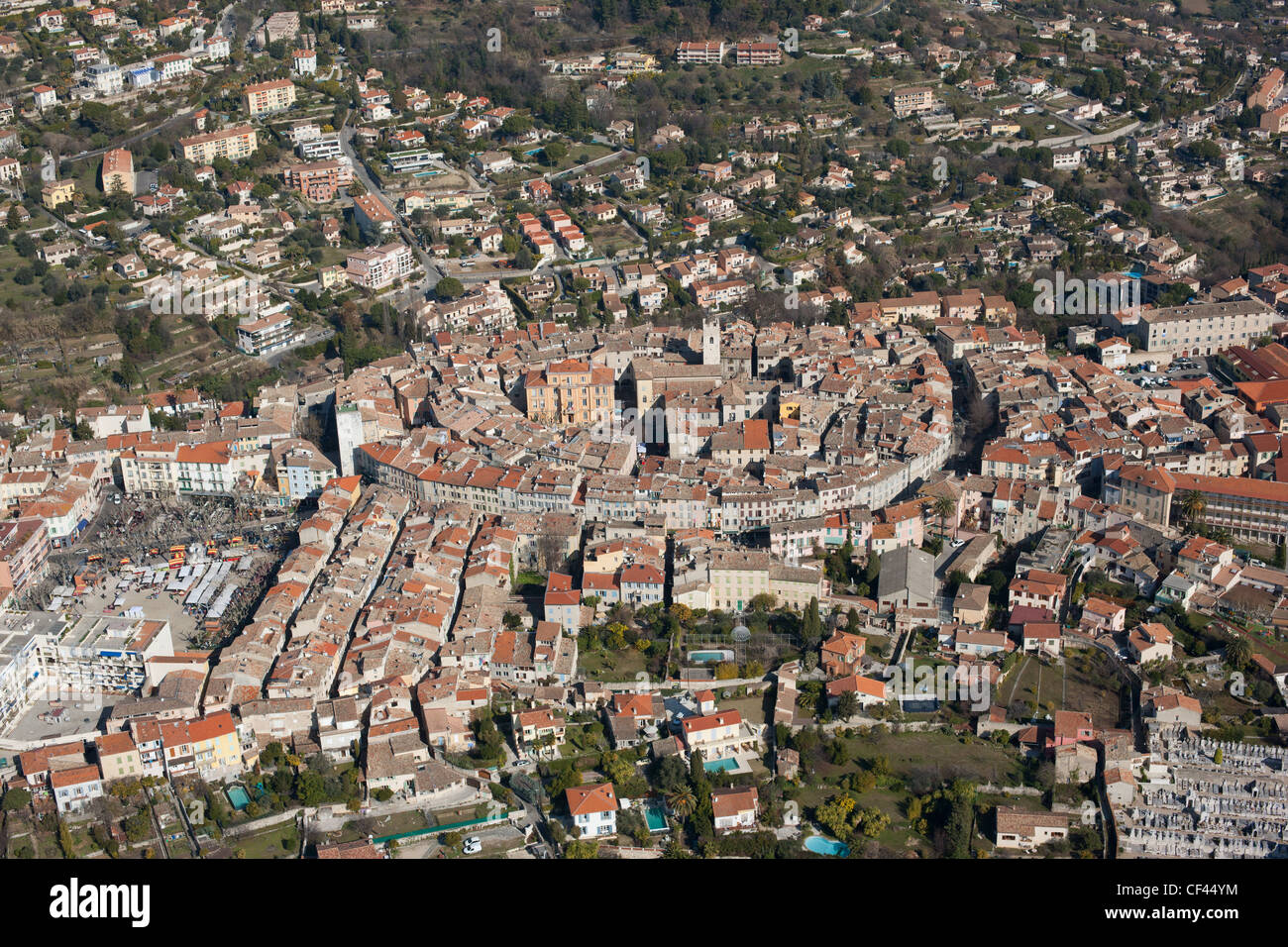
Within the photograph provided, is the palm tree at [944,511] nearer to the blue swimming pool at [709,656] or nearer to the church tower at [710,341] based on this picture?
the blue swimming pool at [709,656]

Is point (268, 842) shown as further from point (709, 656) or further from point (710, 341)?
point (710, 341)

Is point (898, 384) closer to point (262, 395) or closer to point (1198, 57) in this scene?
point (262, 395)

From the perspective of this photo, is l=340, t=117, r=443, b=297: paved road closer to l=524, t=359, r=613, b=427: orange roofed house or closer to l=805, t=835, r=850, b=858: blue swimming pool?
l=524, t=359, r=613, b=427: orange roofed house

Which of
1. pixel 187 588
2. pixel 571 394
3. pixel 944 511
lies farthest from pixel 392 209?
pixel 944 511

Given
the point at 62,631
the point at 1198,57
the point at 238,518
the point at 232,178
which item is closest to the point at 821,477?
the point at 238,518

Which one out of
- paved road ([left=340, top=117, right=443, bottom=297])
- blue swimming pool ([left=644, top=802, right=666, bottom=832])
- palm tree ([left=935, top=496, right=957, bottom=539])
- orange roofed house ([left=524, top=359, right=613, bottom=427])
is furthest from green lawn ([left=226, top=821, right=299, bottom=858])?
paved road ([left=340, top=117, right=443, bottom=297])
